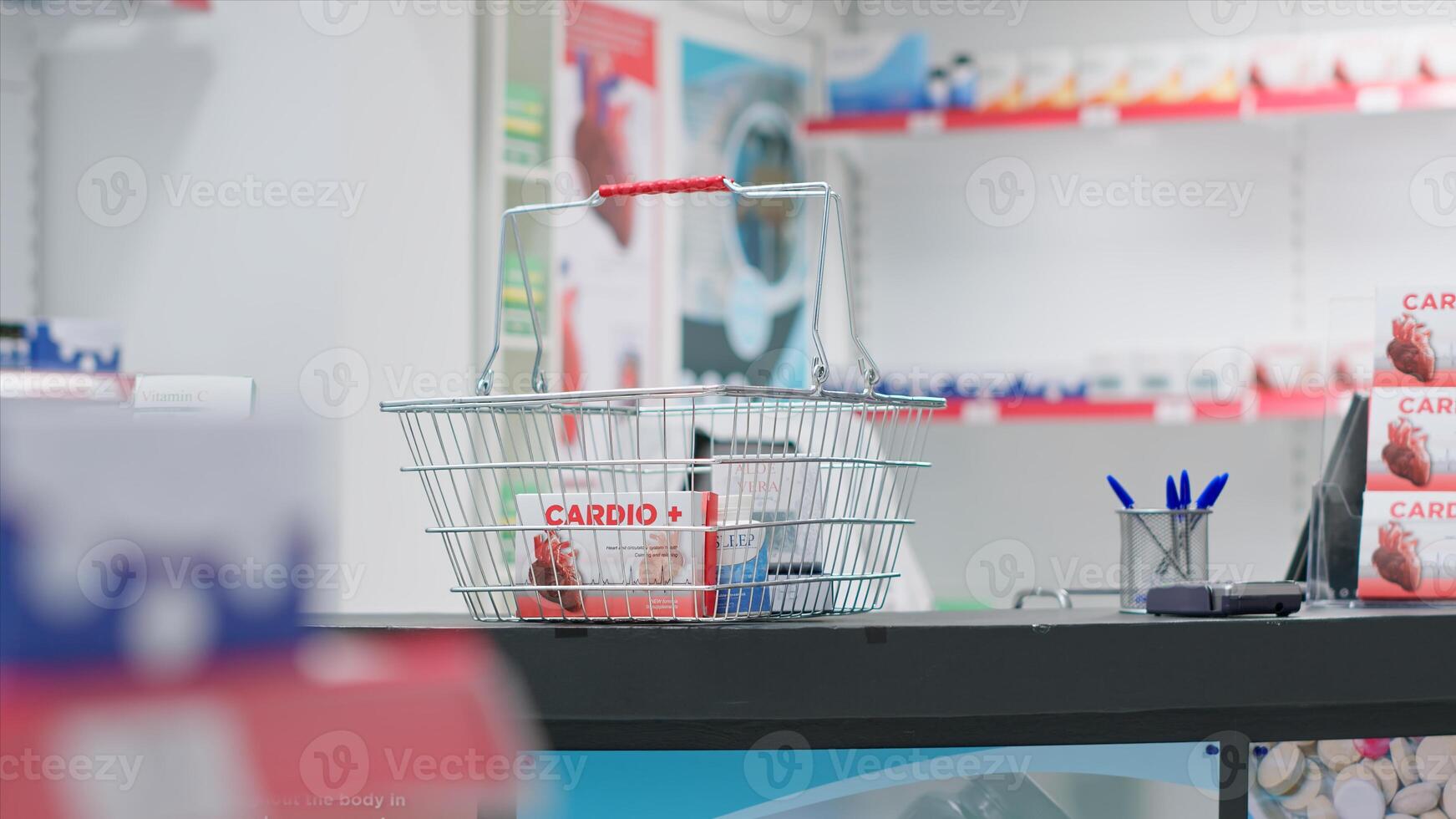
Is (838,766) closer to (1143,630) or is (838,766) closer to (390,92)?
(1143,630)

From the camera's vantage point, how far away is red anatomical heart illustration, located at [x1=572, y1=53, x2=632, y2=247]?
3.32 meters

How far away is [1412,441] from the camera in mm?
1452

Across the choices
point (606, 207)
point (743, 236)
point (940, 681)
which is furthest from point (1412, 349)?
point (743, 236)

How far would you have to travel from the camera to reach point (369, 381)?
2629mm

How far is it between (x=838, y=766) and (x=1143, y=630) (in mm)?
291

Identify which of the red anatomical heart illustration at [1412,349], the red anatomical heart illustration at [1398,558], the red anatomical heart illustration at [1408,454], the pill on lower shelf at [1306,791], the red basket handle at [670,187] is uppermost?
the red basket handle at [670,187]

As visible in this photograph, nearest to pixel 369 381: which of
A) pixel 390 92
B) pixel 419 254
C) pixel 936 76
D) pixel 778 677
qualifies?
pixel 419 254

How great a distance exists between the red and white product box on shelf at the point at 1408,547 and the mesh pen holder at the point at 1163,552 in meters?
0.22

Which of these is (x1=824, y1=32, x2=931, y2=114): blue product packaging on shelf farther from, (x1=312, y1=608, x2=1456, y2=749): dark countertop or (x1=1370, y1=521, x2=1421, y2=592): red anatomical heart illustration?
(x1=312, y1=608, x2=1456, y2=749): dark countertop

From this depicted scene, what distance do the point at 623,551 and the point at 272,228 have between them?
167cm

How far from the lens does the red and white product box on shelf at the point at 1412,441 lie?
1444mm

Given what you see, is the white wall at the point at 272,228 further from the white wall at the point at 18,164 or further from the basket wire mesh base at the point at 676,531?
the basket wire mesh base at the point at 676,531

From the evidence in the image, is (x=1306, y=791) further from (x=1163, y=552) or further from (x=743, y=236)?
(x=743, y=236)

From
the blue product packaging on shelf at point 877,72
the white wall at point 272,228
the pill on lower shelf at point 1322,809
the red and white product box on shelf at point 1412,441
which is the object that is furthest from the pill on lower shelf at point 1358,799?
the blue product packaging on shelf at point 877,72
